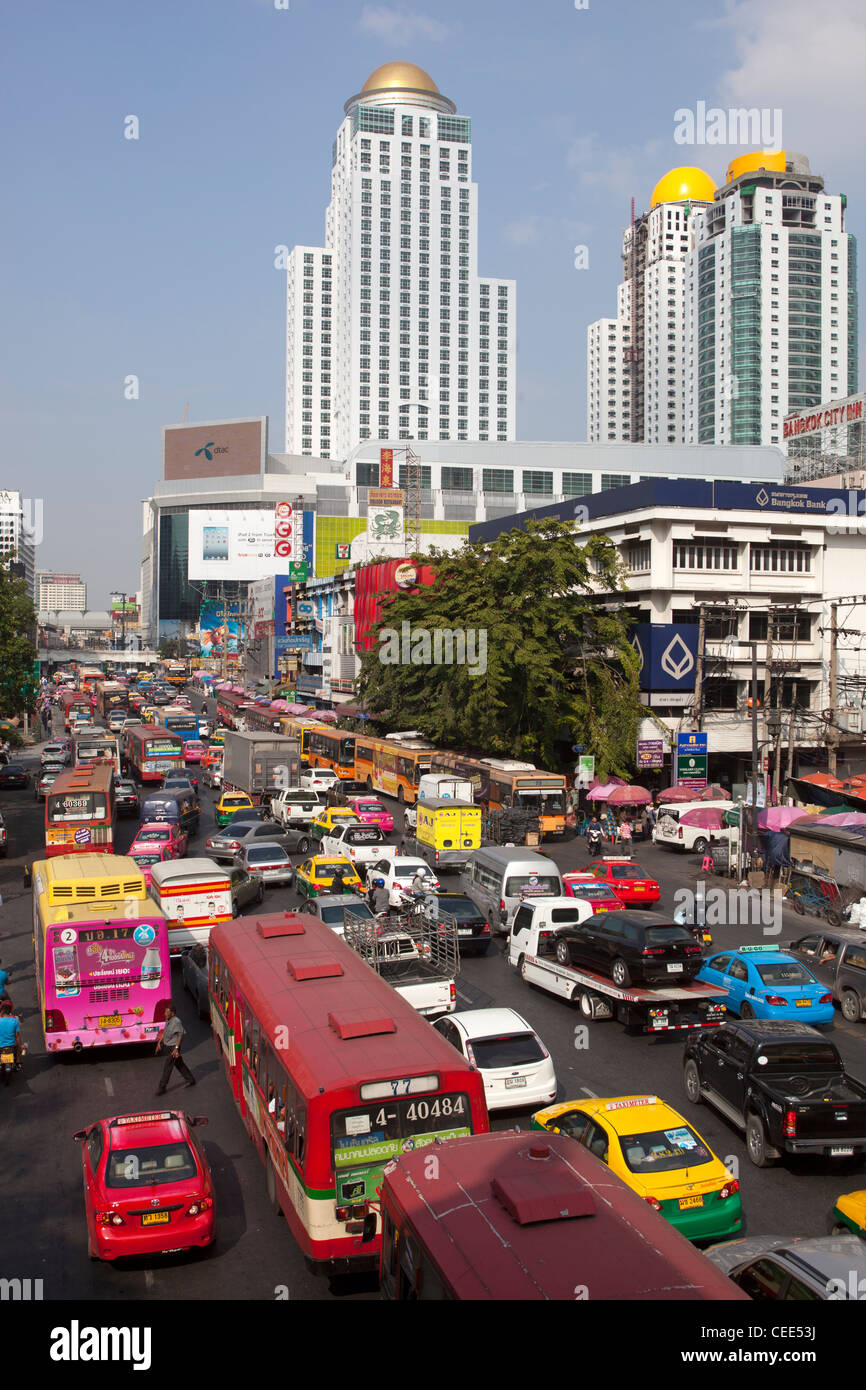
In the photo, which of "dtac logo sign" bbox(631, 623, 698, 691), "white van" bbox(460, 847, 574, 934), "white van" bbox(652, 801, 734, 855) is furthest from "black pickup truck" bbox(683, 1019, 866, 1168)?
"dtac logo sign" bbox(631, 623, 698, 691)

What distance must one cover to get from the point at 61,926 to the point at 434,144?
18905cm

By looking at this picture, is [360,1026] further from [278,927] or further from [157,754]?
[157,754]

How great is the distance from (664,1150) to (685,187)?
213 metres

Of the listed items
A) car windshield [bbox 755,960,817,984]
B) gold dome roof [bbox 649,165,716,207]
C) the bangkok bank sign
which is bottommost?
car windshield [bbox 755,960,817,984]

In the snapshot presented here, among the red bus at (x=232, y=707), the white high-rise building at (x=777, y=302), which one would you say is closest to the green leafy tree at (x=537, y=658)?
the red bus at (x=232, y=707)

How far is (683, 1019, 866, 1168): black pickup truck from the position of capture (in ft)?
40.4

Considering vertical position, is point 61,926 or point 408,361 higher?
point 408,361

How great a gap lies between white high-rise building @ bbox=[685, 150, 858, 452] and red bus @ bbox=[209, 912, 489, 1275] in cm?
16360

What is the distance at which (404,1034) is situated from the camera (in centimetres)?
1084

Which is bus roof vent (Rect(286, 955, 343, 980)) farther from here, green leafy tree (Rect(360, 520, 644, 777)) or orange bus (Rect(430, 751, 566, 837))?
green leafy tree (Rect(360, 520, 644, 777))

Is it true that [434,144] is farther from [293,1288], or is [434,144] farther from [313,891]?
[293,1288]

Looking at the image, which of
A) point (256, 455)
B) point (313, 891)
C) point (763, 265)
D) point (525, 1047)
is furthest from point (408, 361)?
point (525, 1047)
